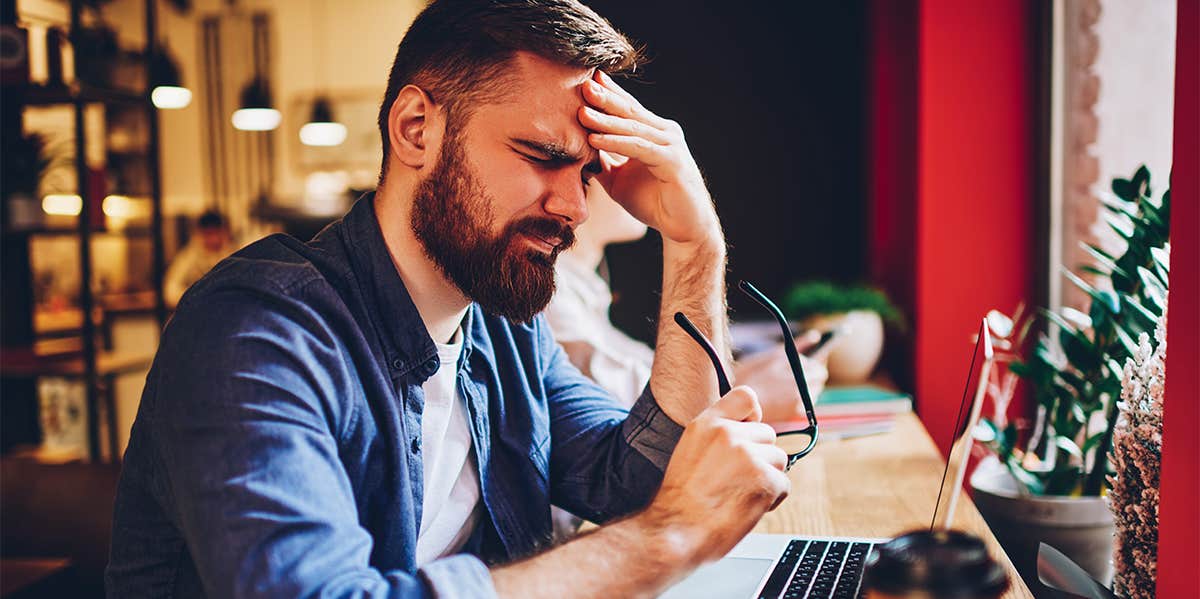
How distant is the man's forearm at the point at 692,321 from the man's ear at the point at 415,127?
383mm

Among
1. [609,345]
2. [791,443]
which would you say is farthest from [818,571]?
[609,345]

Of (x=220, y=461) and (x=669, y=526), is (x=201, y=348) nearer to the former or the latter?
(x=220, y=461)

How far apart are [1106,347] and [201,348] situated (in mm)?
1222

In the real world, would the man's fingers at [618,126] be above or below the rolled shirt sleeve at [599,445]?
above

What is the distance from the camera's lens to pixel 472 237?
110 centimetres

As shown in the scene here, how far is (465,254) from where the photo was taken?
1104mm

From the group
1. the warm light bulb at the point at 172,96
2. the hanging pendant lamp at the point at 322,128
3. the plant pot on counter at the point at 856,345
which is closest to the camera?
the plant pot on counter at the point at 856,345

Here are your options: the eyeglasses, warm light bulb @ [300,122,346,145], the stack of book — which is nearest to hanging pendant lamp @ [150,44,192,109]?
warm light bulb @ [300,122,346,145]

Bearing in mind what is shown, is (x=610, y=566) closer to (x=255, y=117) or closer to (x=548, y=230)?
(x=548, y=230)

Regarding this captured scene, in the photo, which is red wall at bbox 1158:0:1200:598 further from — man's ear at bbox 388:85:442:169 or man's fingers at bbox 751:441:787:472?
man's ear at bbox 388:85:442:169

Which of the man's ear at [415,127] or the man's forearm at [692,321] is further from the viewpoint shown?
the man's forearm at [692,321]

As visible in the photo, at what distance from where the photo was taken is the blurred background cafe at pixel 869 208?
1.39m

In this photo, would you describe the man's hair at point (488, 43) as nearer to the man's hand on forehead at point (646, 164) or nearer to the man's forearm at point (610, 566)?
the man's hand on forehead at point (646, 164)

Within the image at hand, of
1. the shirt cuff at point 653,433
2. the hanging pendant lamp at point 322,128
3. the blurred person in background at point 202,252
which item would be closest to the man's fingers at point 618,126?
the shirt cuff at point 653,433
